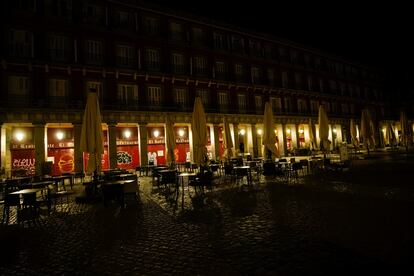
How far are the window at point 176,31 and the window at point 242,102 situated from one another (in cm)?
914

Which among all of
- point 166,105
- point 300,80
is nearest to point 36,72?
point 166,105

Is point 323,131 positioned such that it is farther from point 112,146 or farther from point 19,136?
point 19,136

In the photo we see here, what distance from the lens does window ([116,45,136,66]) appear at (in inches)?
860

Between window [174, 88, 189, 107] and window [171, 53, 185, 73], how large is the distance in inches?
79.7

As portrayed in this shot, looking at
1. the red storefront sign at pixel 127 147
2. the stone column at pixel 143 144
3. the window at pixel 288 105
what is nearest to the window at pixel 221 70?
the window at pixel 288 105

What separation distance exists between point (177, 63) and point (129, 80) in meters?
5.57

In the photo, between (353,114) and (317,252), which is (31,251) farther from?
(353,114)

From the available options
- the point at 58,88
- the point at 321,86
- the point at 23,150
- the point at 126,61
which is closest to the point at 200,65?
the point at 126,61

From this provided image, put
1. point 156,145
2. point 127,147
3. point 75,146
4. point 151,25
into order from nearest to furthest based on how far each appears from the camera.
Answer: point 75,146
point 127,147
point 156,145
point 151,25

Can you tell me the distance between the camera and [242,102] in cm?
2872

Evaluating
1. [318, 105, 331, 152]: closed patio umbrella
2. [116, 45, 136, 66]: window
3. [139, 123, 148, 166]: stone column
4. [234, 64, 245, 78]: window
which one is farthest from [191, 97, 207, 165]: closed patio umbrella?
[234, 64, 245, 78]: window

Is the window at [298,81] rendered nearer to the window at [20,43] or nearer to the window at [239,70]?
the window at [239,70]

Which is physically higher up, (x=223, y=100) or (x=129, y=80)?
(x=129, y=80)

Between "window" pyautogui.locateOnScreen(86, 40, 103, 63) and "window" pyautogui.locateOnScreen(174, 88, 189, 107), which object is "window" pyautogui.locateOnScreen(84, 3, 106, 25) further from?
"window" pyautogui.locateOnScreen(174, 88, 189, 107)
